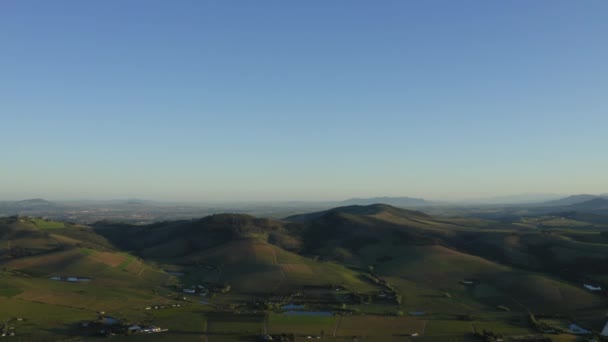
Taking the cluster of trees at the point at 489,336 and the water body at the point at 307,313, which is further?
the water body at the point at 307,313

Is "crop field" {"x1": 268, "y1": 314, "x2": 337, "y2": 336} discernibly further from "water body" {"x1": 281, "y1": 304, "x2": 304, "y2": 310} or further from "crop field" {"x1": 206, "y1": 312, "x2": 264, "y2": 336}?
"water body" {"x1": 281, "y1": 304, "x2": 304, "y2": 310}

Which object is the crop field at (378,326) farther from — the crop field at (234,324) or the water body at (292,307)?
the crop field at (234,324)

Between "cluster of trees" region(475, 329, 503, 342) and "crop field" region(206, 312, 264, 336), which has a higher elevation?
"crop field" region(206, 312, 264, 336)

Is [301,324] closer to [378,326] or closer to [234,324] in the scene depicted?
[234,324]

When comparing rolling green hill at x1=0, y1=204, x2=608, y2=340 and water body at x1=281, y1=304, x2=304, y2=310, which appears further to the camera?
water body at x1=281, y1=304, x2=304, y2=310

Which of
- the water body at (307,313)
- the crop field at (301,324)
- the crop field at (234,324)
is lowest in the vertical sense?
the water body at (307,313)

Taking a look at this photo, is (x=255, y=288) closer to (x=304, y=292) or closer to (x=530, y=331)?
(x=304, y=292)

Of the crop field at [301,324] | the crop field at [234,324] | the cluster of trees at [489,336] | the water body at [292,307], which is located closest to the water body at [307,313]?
the crop field at [301,324]

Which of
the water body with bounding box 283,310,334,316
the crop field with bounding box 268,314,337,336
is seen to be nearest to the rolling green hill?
the crop field with bounding box 268,314,337,336

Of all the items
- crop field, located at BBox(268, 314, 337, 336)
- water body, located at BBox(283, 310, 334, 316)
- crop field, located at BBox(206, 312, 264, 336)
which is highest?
crop field, located at BBox(206, 312, 264, 336)

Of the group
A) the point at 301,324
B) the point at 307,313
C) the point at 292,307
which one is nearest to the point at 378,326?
the point at 301,324

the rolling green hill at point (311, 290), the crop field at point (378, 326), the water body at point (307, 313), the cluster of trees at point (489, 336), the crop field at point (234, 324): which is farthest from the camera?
the water body at point (307, 313)
